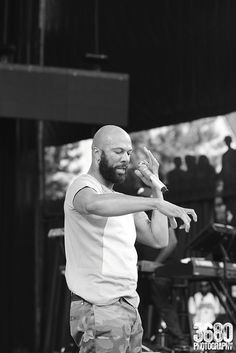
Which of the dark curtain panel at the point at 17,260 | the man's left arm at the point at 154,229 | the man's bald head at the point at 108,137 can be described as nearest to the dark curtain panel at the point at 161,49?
the dark curtain panel at the point at 17,260

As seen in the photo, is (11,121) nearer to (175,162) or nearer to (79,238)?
(175,162)

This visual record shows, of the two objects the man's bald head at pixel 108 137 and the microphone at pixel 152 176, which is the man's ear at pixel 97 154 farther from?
the microphone at pixel 152 176

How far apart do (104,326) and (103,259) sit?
0.26m

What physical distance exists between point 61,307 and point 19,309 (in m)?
1.56

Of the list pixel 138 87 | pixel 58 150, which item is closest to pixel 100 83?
pixel 138 87

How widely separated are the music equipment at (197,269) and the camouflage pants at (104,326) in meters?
3.49

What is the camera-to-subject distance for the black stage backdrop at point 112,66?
895 centimetres

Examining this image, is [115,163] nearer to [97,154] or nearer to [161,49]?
[97,154]

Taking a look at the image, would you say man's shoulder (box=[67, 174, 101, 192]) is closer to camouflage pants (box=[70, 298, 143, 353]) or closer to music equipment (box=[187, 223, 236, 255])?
camouflage pants (box=[70, 298, 143, 353])

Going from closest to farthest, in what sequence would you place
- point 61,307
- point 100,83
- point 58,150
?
1. point 100,83
2. point 61,307
3. point 58,150

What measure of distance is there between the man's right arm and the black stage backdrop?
5542mm

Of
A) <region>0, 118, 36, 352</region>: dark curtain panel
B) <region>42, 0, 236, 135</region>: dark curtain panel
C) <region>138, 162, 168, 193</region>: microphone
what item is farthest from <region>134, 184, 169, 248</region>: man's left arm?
<region>0, 118, 36, 352</region>: dark curtain panel

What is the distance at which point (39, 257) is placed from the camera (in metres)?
11.3

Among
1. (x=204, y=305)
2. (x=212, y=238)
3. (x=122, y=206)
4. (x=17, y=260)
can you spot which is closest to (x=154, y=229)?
(x=122, y=206)
